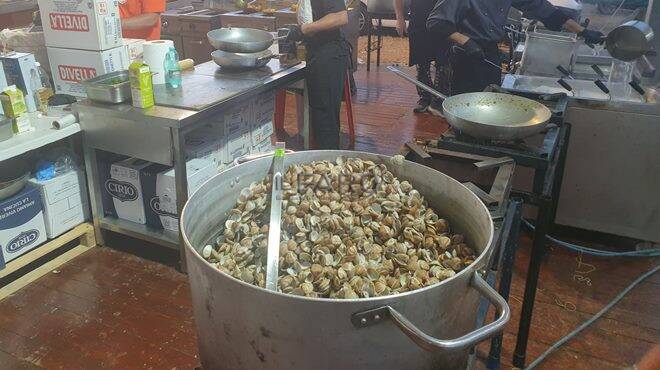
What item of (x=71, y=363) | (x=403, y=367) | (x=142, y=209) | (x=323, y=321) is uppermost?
(x=323, y=321)

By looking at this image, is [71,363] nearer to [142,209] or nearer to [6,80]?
[142,209]

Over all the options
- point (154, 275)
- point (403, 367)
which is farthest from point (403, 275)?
point (154, 275)

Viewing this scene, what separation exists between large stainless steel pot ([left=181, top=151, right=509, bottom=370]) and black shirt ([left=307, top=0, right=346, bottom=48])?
88.4 inches

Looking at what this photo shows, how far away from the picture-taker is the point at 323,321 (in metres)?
0.82

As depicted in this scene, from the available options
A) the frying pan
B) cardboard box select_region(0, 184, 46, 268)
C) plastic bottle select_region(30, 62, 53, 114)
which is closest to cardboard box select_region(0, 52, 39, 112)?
plastic bottle select_region(30, 62, 53, 114)

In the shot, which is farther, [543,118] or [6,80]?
[6,80]

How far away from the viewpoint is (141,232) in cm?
262

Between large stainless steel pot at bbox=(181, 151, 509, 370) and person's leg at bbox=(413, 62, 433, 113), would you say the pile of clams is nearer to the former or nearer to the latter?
large stainless steel pot at bbox=(181, 151, 509, 370)

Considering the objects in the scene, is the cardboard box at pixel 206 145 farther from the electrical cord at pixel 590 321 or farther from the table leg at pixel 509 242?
the electrical cord at pixel 590 321

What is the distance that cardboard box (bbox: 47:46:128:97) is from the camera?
8.50ft

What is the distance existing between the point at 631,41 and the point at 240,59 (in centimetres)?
195

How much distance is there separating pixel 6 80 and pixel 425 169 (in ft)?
7.05

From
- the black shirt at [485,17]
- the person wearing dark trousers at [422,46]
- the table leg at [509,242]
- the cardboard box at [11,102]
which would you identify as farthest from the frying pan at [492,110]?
the person wearing dark trousers at [422,46]

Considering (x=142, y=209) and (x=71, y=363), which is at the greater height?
(x=142, y=209)
